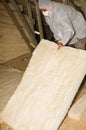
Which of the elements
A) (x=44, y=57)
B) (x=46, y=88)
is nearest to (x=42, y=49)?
(x=44, y=57)

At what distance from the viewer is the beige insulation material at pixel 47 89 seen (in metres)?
2.47

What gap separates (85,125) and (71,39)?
1025mm

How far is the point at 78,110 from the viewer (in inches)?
104

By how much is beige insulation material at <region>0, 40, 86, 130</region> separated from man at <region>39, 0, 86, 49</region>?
149mm

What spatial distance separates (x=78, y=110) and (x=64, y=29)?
93cm

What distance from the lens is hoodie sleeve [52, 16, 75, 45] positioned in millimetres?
2613

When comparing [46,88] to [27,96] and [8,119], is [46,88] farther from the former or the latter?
[8,119]

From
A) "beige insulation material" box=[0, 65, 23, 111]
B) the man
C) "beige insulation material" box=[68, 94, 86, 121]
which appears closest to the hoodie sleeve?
the man

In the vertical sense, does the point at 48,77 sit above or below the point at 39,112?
above

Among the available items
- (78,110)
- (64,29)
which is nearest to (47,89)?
Answer: (78,110)

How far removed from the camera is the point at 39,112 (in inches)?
101

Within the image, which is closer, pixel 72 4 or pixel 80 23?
pixel 80 23

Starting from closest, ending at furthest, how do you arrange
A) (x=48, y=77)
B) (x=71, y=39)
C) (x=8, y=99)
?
(x=48, y=77)
(x=71, y=39)
(x=8, y=99)

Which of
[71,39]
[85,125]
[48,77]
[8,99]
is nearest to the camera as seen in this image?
[85,125]
